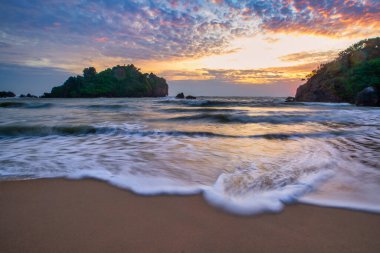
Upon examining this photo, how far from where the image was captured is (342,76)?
1203 inches

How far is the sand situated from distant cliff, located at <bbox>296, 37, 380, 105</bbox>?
98.4 ft

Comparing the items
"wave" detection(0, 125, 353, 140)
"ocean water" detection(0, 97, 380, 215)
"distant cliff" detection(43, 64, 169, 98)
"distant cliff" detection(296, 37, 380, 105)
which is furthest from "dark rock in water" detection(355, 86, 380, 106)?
"distant cliff" detection(43, 64, 169, 98)

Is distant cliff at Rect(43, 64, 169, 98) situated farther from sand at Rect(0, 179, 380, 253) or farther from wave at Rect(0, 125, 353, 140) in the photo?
sand at Rect(0, 179, 380, 253)

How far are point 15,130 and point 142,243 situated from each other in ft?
22.2

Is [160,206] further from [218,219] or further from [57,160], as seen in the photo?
[57,160]

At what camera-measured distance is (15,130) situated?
249 inches

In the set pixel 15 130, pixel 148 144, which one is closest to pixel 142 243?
pixel 148 144

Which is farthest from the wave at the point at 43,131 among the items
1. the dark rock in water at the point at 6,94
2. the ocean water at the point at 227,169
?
the dark rock in water at the point at 6,94

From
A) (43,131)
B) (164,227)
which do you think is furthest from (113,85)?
(164,227)

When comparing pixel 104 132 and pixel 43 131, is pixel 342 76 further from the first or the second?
pixel 43 131

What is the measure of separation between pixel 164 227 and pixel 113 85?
9259cm

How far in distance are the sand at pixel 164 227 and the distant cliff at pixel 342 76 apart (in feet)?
98.4

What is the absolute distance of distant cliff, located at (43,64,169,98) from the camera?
252 feet

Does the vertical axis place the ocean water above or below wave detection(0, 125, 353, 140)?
above
